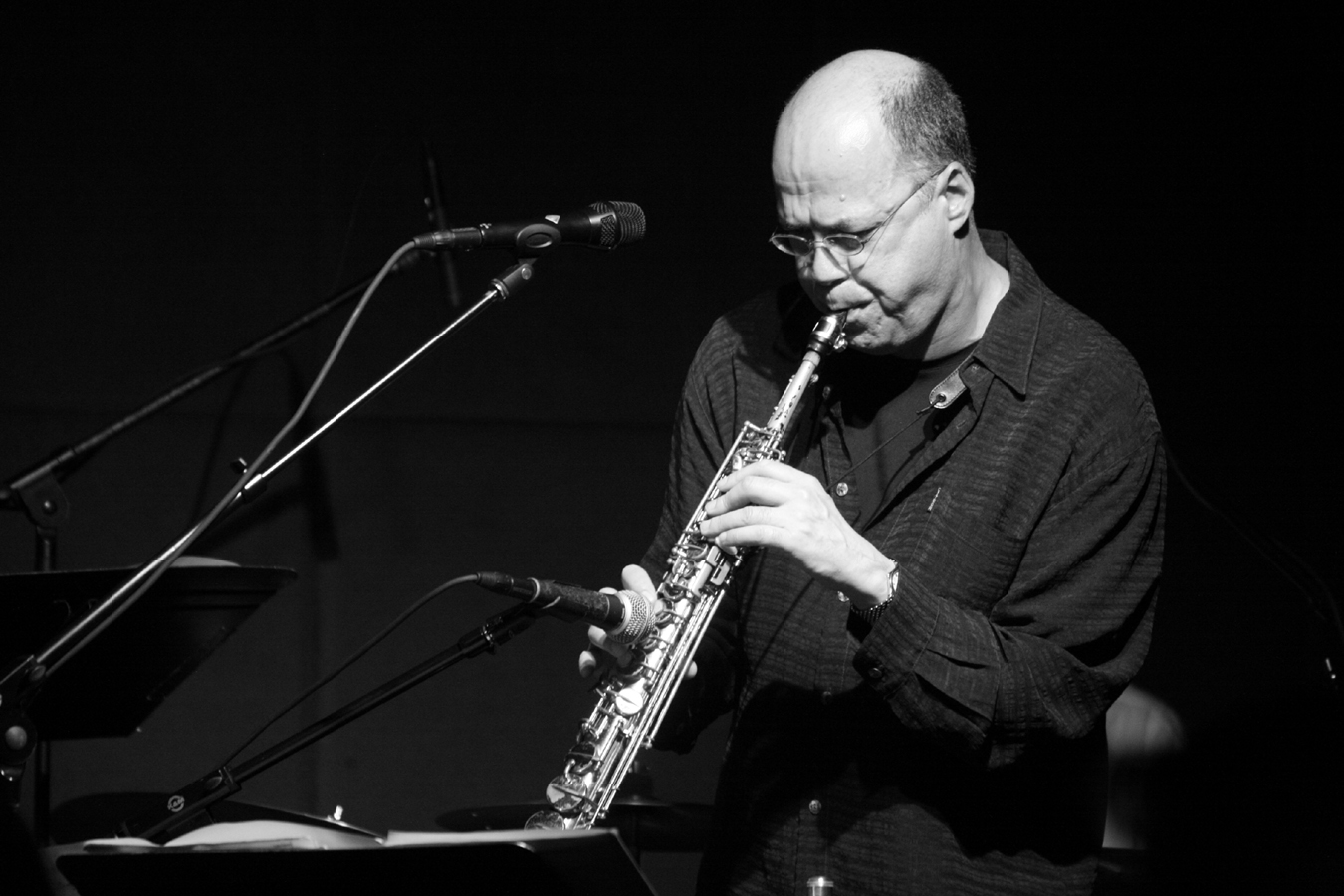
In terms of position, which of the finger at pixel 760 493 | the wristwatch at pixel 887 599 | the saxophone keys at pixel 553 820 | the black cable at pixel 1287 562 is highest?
the finger at pixel 760 493

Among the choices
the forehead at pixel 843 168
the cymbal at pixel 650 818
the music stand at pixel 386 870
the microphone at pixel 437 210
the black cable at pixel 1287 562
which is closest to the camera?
the music stand at pixel 386 870

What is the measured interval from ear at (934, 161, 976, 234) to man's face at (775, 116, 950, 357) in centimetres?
3

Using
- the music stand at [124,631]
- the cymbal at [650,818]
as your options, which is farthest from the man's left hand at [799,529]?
the cymbal at [650,818]

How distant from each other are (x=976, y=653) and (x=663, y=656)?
454mm

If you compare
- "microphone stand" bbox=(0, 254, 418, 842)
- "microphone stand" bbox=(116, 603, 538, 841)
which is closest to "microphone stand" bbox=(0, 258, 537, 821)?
"microphone stand" bbox=(116, 603, 538, 841)

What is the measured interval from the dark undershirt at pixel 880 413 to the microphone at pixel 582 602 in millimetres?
433

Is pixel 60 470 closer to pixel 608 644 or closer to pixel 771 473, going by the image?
pixel 608 644

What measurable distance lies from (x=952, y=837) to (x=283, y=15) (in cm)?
259

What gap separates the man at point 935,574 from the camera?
1789mm

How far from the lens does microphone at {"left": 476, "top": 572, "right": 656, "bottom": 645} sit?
1547 mm

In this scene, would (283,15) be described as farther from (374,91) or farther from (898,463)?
(898,463)

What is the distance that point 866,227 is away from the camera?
1.92 metres

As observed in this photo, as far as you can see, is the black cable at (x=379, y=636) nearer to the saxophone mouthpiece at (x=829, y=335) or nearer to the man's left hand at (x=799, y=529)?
the man's left hand at (x=799, y=529)

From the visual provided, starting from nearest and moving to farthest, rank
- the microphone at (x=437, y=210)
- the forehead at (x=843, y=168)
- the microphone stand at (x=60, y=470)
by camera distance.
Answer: the forehead at (x=843, y=168), the microphone stand at (x=60, y=470), the microphone at (x=437, y=210)
